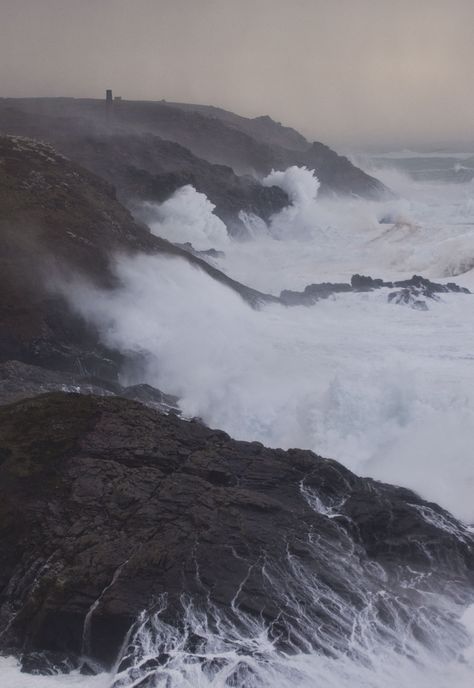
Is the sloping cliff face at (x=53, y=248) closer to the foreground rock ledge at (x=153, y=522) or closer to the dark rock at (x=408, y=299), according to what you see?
the dark rock at (x=408, y=299)

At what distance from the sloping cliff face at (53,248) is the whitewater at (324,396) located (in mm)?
567

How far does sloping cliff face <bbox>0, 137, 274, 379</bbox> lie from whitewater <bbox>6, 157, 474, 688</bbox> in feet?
1.86

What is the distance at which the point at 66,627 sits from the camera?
7039 millimetres

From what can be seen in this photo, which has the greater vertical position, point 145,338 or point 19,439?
point 19,439

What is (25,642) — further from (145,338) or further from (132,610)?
(145,338)

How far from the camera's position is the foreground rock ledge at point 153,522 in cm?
718

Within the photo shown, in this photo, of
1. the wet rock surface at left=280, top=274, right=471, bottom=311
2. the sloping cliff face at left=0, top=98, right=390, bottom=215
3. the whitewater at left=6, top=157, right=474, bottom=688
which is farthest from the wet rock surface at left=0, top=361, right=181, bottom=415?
the sloping cliff face at left=0, top=98, right=390, bottom=215

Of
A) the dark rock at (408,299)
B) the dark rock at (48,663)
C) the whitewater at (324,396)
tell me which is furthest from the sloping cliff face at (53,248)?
the dark rock at (48,663)

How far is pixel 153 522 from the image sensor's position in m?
7.97

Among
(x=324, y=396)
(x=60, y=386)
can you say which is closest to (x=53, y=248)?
(x=60, y=386)

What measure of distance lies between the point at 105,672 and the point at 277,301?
16181 mm

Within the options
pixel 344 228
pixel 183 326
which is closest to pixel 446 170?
pixel 344 228

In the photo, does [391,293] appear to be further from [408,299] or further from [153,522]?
[153,522]

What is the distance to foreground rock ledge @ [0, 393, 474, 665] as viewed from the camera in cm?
718
